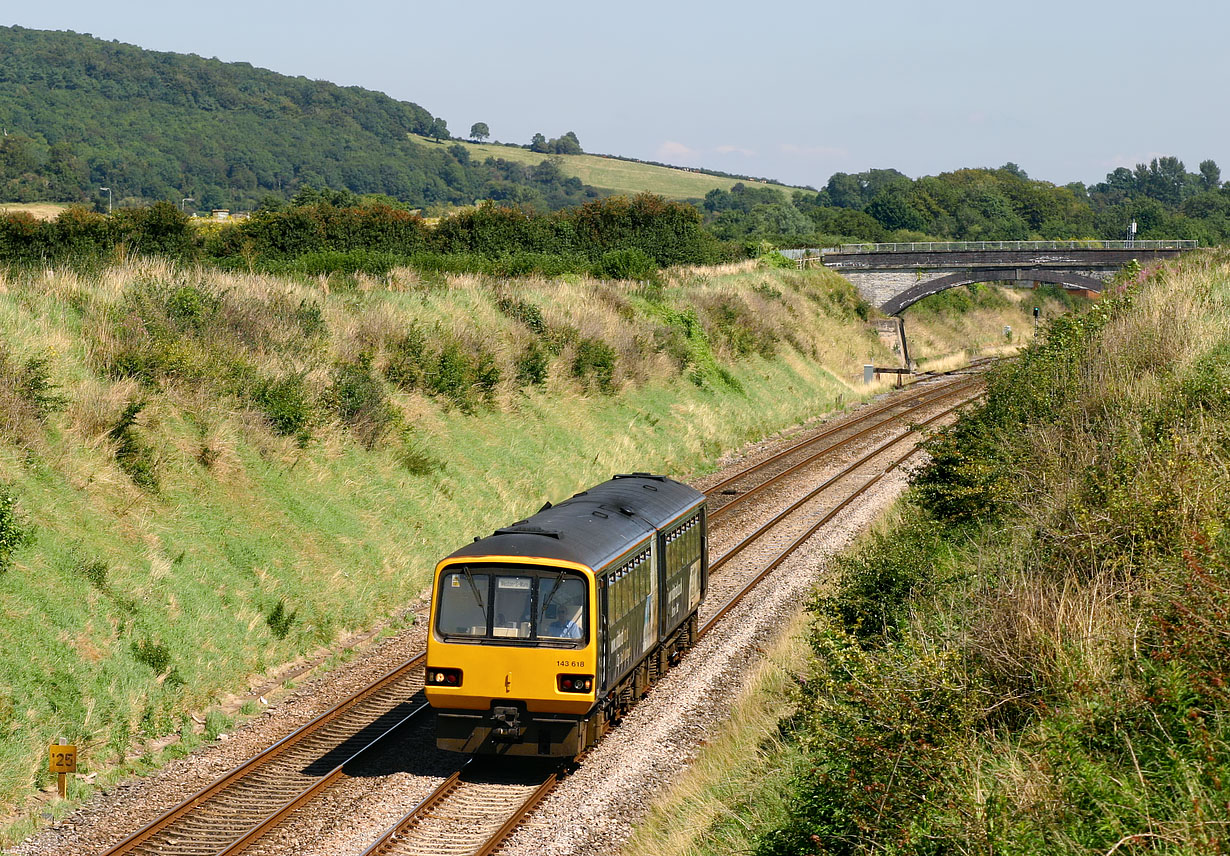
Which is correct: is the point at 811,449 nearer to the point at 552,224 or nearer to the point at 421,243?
the point at 421,243

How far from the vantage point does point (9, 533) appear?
1420cm

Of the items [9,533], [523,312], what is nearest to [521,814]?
[9,533]

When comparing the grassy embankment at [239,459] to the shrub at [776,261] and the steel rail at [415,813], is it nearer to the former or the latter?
the steel rail at [415,813]

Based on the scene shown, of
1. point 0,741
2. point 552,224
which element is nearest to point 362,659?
point 0,741

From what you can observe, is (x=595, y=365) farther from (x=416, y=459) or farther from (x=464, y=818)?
(x=464, y=818)

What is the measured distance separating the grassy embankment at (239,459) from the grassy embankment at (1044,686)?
748 centimetres

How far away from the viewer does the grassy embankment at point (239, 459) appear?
46.8 feet

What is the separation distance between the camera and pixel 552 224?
62906 millimetres

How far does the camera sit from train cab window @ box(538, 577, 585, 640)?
12.8m

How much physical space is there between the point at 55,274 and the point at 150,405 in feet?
16.6

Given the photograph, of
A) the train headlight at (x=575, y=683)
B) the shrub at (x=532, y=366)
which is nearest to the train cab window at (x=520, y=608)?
the train headlight at (x=575, y=683)

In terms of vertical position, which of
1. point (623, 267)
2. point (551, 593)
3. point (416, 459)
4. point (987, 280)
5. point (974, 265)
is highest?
point (974, 265)

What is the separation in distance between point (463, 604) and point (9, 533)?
6.19 m

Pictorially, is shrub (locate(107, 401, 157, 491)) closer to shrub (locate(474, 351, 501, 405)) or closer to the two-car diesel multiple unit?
the two-car diesel multiple unit
